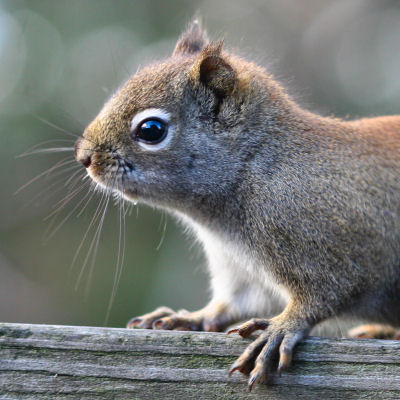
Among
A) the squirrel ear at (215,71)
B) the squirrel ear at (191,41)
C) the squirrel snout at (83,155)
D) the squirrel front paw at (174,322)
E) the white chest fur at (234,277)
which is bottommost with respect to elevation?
the squirrel front paw at (174,322)

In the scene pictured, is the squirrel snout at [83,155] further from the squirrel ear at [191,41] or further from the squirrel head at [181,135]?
the squirrel ear at [191,41]

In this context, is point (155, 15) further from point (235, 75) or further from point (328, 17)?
point (235, 75)

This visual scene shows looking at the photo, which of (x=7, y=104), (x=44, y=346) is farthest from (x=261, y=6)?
(x=44, y=346)

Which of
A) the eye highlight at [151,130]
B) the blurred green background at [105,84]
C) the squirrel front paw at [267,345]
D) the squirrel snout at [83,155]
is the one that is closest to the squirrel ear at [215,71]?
the eye highlight at [151,130]

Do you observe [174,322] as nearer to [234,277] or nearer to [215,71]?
[234,277]

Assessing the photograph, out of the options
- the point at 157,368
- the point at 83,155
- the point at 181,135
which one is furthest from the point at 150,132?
the point at 157,368

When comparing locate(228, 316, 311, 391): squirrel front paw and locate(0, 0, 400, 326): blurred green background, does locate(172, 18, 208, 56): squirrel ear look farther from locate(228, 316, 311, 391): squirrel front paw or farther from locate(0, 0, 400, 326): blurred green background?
locate(0, 0, 400, 326): blurred green background
